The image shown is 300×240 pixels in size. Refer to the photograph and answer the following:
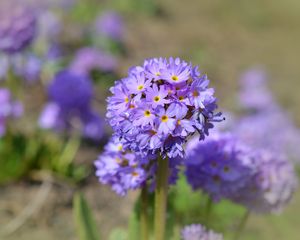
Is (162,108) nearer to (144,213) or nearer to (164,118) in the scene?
(164,118)

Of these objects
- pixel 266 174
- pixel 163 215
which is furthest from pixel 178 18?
pixel 163 215

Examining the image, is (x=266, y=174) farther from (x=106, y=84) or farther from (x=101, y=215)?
(x=106, y=84)

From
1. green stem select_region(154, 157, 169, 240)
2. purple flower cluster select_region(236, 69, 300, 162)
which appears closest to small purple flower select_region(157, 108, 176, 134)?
green stem select_region(154, 157, 169, 240)

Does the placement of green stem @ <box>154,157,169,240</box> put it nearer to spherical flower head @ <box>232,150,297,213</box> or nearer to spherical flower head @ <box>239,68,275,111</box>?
spherical flower head @ <box>232,150,297,213</box>

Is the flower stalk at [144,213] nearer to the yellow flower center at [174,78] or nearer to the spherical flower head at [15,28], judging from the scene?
the yellow flower center at [174,78]

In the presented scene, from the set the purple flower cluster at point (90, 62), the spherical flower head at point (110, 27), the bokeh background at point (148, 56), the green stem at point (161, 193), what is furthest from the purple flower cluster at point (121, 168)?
the spherical flower head at point (110, 27)

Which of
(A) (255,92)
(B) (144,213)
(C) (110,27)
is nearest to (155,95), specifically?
(B) (144,213)
